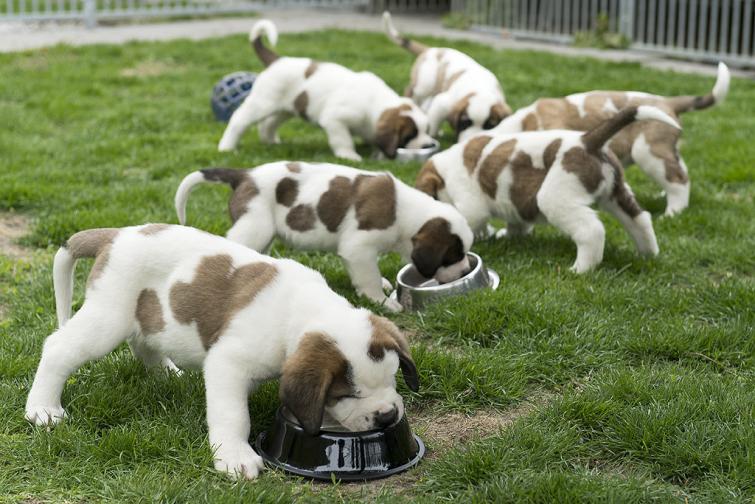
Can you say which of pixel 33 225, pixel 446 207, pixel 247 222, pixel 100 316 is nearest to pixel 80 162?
pixel 33 225

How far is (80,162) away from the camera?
857cm

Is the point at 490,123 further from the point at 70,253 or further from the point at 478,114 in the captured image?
the point at 70,253

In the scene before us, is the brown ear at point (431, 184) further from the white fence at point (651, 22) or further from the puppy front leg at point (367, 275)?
the white fence at point (651, 22)

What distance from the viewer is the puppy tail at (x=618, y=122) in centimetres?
586

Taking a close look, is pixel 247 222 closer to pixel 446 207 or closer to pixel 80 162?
pixel 446 207

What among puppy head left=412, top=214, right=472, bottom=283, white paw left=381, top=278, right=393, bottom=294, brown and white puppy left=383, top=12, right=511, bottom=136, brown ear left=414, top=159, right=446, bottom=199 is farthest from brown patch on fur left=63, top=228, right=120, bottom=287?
brown and white puppy left=383, top=12, right=511, bottom=136

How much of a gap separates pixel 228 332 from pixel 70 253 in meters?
0.92

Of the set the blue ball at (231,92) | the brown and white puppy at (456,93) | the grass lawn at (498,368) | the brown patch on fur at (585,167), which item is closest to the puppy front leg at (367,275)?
the grass lawn at (498,368)

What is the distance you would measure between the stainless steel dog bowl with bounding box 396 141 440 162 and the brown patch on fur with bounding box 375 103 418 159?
6cm

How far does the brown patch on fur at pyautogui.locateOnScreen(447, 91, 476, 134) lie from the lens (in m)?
8.90

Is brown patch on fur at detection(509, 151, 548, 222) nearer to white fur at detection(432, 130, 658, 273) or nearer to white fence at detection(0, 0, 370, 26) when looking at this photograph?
white fur at detection(432, 130, 658, 273)

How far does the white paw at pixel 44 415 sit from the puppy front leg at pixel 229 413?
0.65 meters

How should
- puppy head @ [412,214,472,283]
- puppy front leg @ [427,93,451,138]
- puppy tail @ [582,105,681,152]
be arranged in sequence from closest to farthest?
puppy head @ [412,214,472,283], puppy tail @ [582,105,681,152], puppy front leg @ [427,93,451,138]

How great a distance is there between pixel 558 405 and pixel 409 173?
411 centimetres
